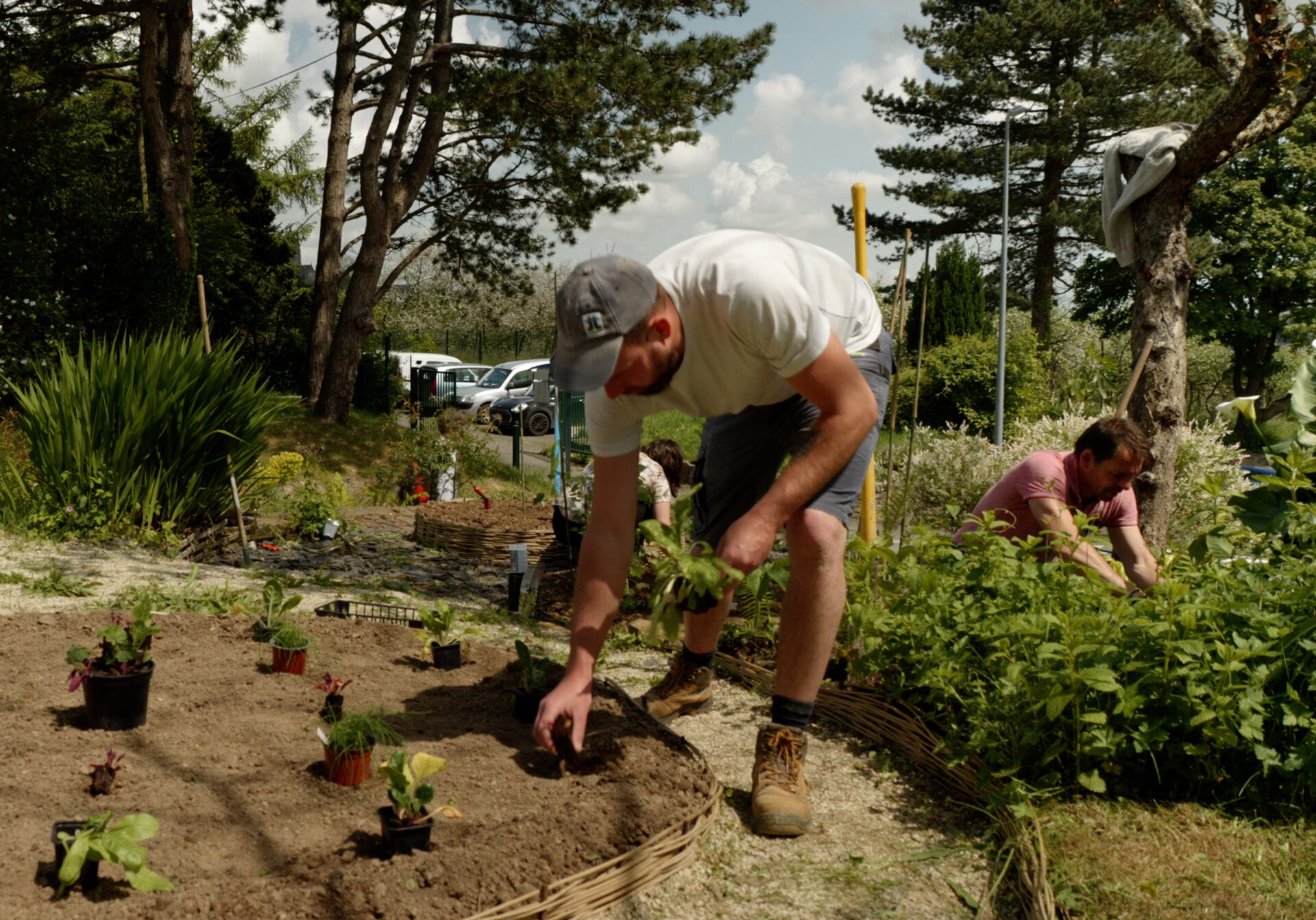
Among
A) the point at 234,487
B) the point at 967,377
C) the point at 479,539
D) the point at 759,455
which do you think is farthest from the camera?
the point at 967,377

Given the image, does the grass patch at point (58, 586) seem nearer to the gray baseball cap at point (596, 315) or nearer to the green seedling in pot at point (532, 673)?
the green seedling in pot at point (532, 673)

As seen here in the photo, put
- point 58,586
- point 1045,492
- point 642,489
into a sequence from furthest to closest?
point 642,489 → point 58,586 → point 1045,492

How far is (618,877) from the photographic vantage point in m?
1.94

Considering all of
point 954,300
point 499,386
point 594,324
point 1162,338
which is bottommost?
point 499,386

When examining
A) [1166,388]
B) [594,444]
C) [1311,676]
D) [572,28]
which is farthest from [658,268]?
[572,28]

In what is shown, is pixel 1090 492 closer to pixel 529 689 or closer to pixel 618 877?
pixel 529 689

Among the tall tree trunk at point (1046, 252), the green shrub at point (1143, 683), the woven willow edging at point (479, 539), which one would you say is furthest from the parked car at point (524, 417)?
the green shrub at point (1143, 683)

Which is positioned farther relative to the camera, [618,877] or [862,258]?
[862,258]

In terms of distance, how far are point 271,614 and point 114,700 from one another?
2.93ft

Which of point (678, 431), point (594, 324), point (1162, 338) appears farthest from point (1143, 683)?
point (678, 431)

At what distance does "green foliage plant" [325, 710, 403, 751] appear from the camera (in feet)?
7.15

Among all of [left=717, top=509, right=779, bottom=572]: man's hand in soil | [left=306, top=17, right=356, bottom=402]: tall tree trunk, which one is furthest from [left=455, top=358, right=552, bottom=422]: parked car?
[left=717, top=509, right=779, bottom=572]: man's hand in soil

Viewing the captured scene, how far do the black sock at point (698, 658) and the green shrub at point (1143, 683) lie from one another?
64 centimetres

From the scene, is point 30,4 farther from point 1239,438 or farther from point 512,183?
point 1239,438
